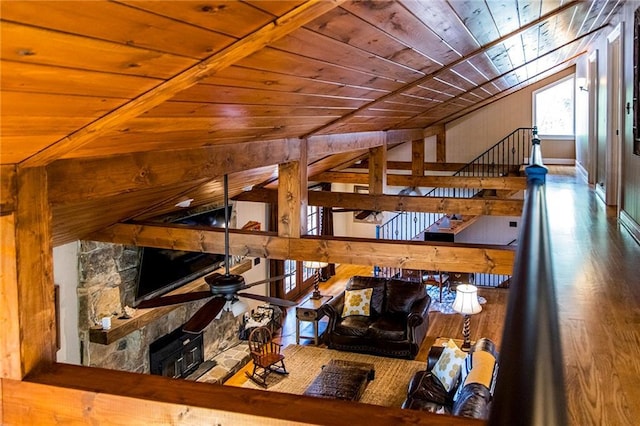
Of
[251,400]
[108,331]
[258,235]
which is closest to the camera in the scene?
[251,400]

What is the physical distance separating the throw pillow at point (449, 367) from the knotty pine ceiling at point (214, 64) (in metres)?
3.06

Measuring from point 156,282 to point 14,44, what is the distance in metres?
5.96

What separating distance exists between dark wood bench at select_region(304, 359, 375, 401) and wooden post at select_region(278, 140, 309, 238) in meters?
2.34

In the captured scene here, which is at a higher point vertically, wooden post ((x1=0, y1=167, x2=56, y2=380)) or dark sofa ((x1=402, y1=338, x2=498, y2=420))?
wooden post ((x1=0, y1=167, x2=56, y2=380))

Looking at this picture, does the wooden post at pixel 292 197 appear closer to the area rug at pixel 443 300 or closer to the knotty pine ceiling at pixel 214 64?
the knotty pine ceiling at pixel 214 64

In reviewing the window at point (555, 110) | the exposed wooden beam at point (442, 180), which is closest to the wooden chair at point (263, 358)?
the exposed wooden beam at point (442, 180)

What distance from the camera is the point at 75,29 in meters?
1.53

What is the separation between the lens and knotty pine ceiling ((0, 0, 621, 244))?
1.64 metres

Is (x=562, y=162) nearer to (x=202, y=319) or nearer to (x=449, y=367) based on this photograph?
(x=449, y=367)

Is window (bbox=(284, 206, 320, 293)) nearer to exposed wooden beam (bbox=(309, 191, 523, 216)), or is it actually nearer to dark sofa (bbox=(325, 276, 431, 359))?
dark sofa (bbox=(325, 276, 431, 359))

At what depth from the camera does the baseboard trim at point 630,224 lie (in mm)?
4643

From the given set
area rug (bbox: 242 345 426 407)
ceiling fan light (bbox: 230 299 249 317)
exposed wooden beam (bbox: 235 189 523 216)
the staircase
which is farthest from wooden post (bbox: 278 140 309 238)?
the staircase

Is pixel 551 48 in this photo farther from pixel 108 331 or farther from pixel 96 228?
pixel 108 331

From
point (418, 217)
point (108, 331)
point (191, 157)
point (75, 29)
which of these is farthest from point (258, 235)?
point (418, 217)
